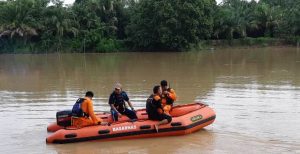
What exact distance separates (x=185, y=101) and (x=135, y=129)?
4.36 m

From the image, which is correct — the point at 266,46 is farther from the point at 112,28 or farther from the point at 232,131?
the point at 232,131

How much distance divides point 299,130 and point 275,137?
80 centimetres

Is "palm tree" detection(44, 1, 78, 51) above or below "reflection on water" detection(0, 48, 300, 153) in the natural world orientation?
above

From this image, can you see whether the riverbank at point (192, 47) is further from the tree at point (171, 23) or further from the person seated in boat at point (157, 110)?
the person seated in boat at point (157, 110)

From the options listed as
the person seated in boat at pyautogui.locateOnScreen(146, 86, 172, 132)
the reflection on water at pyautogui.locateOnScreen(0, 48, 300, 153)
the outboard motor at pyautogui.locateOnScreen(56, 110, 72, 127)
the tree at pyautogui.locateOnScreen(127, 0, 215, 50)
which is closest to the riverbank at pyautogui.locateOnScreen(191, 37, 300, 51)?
the tree at pyautogui.locateOnScreen(127, 0, 215, 50)

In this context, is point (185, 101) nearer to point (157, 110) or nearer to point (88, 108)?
point (157, 110)

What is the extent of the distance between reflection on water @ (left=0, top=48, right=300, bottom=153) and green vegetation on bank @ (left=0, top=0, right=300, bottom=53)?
13624 millimetres

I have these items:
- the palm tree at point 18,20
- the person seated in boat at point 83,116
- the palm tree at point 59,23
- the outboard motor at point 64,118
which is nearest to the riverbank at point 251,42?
the palm tree at point 59,23

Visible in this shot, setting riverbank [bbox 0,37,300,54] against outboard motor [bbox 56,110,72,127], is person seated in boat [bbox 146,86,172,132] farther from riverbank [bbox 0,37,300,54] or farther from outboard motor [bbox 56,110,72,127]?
riverbank [bbox 0,37,300,54]

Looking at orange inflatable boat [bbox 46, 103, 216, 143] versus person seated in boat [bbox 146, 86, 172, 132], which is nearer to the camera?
orange inflatable boat [bbox 46, 103, 216, 143]

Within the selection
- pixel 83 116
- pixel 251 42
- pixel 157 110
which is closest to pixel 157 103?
pixel 157 110

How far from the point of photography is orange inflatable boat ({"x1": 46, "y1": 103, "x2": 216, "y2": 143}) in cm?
886

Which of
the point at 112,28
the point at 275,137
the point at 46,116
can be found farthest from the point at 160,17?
the point at 275,137

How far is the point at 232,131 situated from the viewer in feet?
30.9
